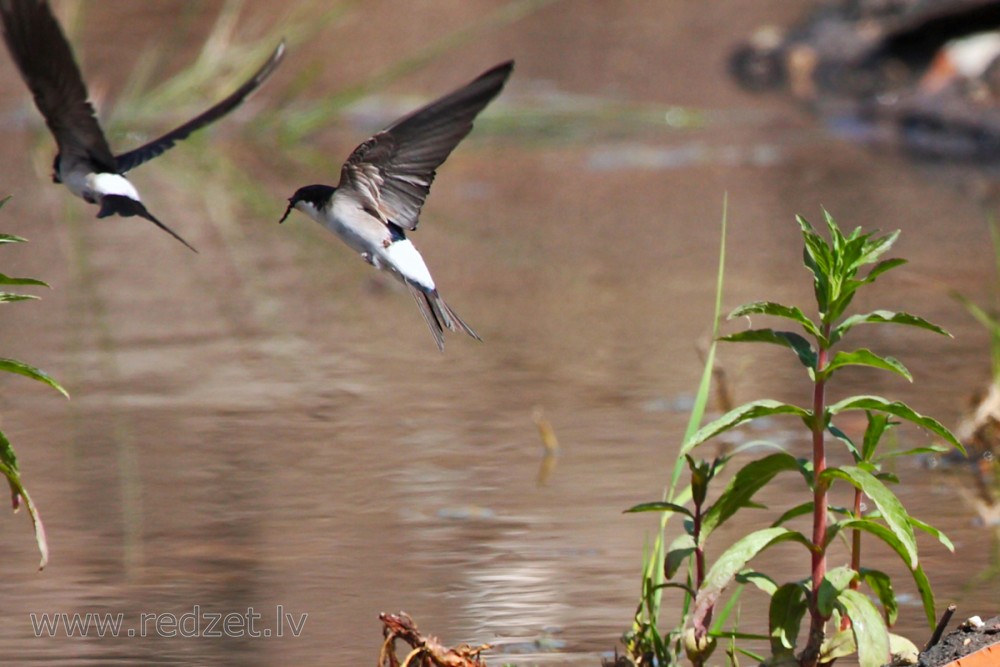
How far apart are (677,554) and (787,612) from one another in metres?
0.15

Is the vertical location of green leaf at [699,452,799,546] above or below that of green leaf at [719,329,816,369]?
below

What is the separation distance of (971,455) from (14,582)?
1.91 meters

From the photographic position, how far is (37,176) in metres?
7.80

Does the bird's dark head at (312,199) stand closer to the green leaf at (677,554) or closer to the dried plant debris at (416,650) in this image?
the dried plant debris at (416,650)

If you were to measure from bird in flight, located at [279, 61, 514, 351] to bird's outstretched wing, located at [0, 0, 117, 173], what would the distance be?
12.0 inches

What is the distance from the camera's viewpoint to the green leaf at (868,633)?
198 centimetres

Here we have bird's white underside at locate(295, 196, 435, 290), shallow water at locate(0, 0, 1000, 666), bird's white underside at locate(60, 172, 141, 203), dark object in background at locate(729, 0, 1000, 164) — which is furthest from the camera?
dark object in background at locate(729, 0, 1000, 164)

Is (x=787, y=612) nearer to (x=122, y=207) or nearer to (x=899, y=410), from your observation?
(x=899, y=410)

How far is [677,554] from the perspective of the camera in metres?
2.16

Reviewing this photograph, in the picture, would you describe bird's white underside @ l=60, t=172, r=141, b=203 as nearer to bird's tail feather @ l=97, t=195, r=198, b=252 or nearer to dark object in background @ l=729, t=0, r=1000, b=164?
bird's tail feather @ l=97, t=195, r=198, b=252

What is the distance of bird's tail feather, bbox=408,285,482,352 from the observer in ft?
6.45

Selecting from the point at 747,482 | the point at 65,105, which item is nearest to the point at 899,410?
the point at 747,482

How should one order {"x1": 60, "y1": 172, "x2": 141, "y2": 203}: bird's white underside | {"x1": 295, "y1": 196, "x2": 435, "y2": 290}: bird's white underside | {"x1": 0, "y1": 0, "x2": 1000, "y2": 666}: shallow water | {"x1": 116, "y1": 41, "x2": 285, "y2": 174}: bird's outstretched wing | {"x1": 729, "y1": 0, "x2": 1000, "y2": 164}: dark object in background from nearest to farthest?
{"x1": 295, "y1": 196, "x2": 435, "y2": 290}: bird's white underside < {"x1": 60, "y1": 172, "x2": 141, "y2": 203}: bird's white underside < {"x1": 116, "y1": 41, "x2": 285, "y2": 174}: bird's outstretched wing < {"x1": 0, "y1": 0, "x2": 1000, "y2": 666}: shallow water < {"x1": 729, "y1": 0, "x2": 1000, "y2": 164}: dark object in background

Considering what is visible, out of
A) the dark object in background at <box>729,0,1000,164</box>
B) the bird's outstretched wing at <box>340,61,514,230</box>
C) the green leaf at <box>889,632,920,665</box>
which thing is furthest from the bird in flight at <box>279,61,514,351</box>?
the dark object in background at <box>729,0,1000,164</box>
